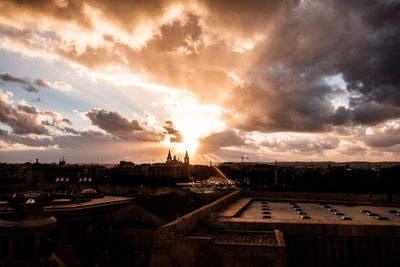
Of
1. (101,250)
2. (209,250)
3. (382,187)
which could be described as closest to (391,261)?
(209,250)

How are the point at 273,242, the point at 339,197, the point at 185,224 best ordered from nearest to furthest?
the point at 273,242
the point at 185,224
the point at 339,197

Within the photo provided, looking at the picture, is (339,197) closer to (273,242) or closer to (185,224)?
(273,242)

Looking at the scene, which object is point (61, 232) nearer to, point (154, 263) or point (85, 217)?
point (85, 217)

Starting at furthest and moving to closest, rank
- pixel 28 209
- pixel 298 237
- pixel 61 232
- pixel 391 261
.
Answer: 1. pixel 61 232
2. pixel 28 209
3. pixel 298 237
4. pixel 391 261

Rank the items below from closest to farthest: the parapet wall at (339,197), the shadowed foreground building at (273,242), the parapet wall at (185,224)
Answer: the shadowed foreground building at (273,242)
the parapet wall at (185,224)
the parapet wall at (339,197)

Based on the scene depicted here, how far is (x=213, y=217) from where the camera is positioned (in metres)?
22.7

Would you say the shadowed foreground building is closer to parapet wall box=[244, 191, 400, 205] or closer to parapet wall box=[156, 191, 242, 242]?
parapet wall box=[156, 191, 242, 242]

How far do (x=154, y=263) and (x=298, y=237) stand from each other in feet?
31.4

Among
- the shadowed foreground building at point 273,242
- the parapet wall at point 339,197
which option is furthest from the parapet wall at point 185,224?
the parapet wall at point 339,197

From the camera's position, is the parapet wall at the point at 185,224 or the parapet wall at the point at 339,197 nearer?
the parapet wall at the point at 185,224

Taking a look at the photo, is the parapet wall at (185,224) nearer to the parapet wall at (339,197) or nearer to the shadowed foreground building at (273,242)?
the shadowed foreground building at (273,242)

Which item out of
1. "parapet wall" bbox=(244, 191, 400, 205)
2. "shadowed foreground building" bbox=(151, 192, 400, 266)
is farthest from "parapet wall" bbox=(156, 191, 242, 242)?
"parapet wall" bbox=(244, 191, 400, 205)

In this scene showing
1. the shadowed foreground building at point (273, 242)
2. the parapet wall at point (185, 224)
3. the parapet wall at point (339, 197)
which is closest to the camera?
the shadowed foreground building at point (273, 242)

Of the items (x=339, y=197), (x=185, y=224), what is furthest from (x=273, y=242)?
(x=339, y=197)
